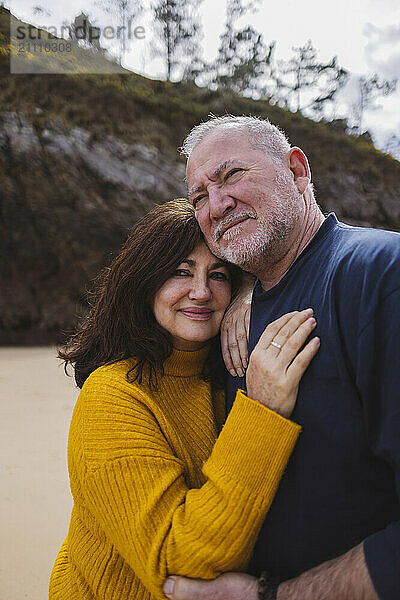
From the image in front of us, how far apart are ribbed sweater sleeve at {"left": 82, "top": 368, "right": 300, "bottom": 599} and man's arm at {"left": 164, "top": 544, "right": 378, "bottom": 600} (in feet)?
0.09

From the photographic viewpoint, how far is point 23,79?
11.1 m

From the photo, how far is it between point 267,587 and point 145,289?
984mm

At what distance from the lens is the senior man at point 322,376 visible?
1229 mm

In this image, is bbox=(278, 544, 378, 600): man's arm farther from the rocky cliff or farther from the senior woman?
the rocky cliff

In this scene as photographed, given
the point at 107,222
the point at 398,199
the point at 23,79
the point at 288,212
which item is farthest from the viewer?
the point at 398,199

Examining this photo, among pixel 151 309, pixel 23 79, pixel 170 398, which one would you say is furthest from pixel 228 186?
pixel 23 79

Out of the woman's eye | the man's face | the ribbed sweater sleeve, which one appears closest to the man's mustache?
the man's face

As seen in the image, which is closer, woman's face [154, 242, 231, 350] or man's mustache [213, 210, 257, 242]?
man's mustache [213, 210, 257, 242]

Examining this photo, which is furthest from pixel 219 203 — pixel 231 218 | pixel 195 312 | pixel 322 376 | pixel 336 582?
pixel 336 582

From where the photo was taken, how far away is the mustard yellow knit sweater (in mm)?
1358

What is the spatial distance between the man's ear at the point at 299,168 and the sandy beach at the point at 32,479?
8.51 ft

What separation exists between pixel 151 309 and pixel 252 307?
15.0 inches

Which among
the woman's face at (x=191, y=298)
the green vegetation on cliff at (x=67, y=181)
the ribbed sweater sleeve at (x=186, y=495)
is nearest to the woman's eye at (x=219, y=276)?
the woman's face at (x=191, y=298)

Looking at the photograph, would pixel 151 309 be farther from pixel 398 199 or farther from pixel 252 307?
pixel 398 199
